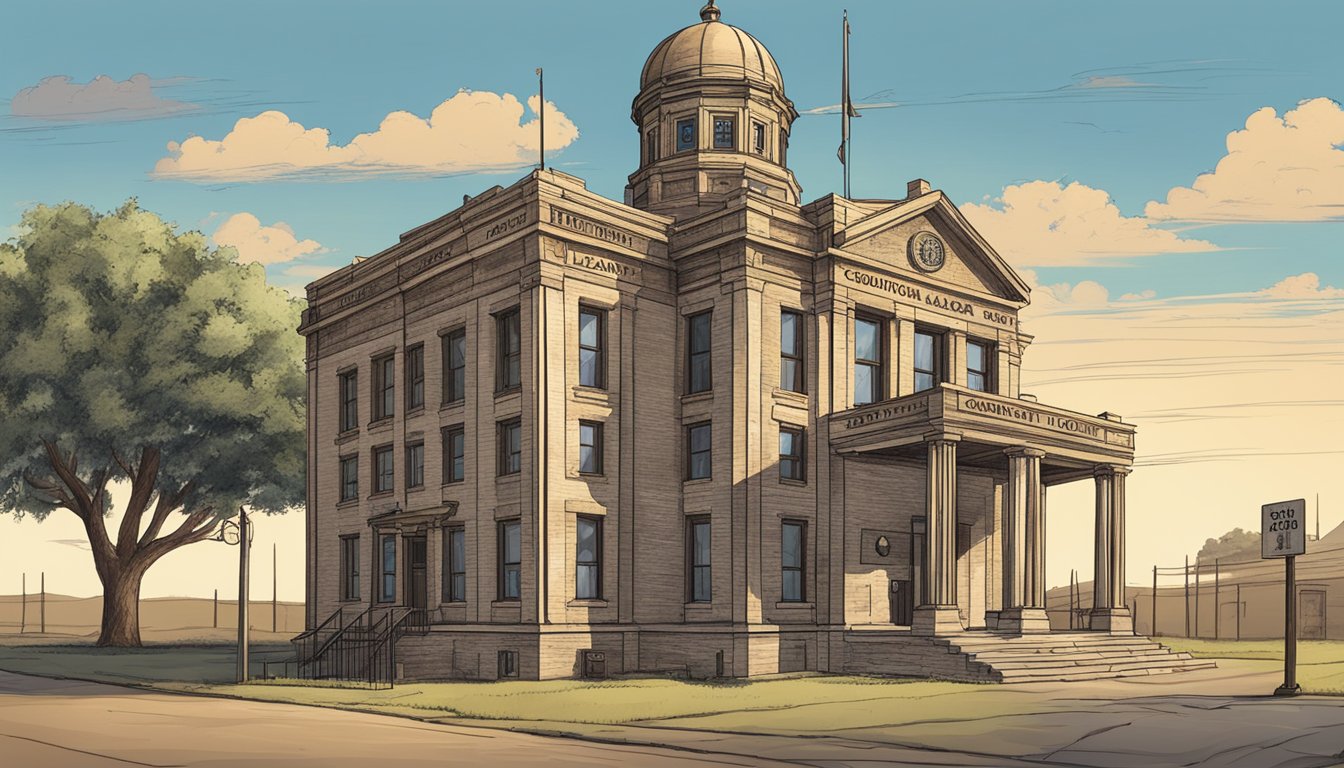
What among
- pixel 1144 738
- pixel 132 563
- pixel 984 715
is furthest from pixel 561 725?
pixel 132 563

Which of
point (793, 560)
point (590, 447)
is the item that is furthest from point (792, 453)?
point (590, 447)

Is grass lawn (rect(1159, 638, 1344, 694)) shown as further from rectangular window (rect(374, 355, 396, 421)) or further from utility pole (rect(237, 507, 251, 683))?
rectangular window (rect(374, 355, 396, 421))

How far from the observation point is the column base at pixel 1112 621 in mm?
36094

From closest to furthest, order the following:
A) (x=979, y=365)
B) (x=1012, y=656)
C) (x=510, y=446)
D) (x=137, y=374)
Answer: (x=1012, y=656) → (x=510, y=446) → (x=979, y=365) → (x=137, y=374)

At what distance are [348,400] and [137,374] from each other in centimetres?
1274

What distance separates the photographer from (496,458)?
35656 millimetres

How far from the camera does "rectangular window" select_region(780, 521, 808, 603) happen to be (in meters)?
35.0

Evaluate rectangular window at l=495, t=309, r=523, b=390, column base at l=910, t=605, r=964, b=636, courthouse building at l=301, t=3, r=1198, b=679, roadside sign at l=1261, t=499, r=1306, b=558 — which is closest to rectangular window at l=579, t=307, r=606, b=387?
courthouse building at l=301, t=3, r=1198, b=679

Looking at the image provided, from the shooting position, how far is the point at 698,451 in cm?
3616

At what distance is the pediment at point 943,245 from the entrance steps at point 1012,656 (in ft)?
34.3

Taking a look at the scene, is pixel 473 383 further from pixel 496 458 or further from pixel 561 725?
pixel 561 725

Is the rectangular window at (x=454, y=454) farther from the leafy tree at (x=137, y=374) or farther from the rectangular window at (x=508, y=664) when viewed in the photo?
the leafy tree at (x=137, y=374)

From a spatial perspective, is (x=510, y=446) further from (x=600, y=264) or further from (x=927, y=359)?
(x=927, y=359)

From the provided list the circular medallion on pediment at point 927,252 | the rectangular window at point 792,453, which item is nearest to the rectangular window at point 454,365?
the rectangular window at point 792,453
